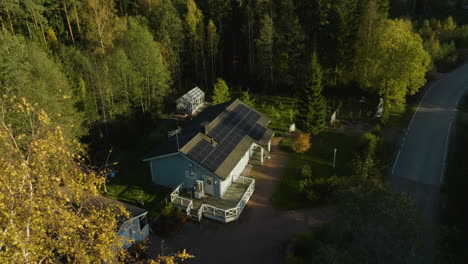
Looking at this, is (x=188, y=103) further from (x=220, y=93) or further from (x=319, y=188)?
(x=319, y=188)

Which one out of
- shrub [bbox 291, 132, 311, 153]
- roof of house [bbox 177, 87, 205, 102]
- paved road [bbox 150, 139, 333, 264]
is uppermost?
roof of house [bbox 177, 87, 205, 102]

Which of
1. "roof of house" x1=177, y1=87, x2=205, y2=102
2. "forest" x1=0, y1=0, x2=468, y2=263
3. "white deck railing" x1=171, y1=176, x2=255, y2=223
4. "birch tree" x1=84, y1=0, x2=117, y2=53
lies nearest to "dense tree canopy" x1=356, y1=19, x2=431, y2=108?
"forest" x1=0, y1=0, x2=468, y2=263

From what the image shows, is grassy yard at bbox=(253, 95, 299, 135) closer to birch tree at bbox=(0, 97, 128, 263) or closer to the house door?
the house door

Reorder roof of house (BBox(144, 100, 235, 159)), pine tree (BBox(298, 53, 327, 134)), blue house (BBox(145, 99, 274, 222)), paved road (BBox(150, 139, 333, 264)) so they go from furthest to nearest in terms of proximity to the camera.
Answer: pine tree (BBox(298, 53, 327, 134)), roof of house (BBox(144, 100, 235, 159)), blue house (BBox(145, 99, 274, 222)), paved road (BBox(150, 139, 333, 264))

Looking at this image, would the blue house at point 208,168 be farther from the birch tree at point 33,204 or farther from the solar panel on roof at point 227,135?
the birch tree at point 33,204

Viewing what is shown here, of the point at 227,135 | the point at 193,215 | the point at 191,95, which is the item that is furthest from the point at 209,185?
the point at 191,95

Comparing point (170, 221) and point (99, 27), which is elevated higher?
point (99, 27)
